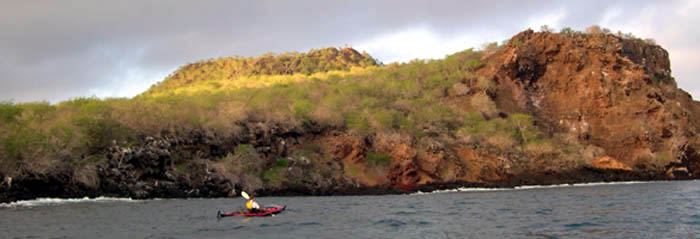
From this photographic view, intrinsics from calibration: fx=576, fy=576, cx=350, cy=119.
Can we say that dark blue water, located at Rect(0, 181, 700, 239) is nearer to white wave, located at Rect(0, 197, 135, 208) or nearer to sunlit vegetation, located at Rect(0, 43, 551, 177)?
white wave, located at Rect(0, 197, 135, 208)

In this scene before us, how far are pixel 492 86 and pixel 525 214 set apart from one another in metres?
46.6

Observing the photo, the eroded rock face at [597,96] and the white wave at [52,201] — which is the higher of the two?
the eroded rock face at [597,96]

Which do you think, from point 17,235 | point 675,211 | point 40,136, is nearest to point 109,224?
point 17,235

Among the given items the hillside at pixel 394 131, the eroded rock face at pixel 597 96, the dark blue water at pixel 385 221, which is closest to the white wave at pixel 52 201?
the dark blue water at pixel 385 221

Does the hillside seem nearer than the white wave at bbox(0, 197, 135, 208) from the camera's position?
No

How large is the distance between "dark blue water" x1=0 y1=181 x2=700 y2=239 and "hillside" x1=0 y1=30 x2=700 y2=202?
827 cm

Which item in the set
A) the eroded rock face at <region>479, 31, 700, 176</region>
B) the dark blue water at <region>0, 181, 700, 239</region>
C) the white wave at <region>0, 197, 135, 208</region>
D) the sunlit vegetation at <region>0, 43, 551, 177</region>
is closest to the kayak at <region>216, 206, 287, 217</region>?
the dark blue water at <region>0, 181, 700, 239</region>

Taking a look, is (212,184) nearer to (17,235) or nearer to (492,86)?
(17,235)

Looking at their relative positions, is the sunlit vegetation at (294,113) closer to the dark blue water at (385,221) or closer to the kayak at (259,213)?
the dark blue water at (385,221)

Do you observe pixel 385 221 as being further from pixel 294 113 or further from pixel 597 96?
pixel 597 96

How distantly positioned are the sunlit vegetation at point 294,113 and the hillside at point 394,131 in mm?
164

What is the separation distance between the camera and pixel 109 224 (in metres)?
23.3

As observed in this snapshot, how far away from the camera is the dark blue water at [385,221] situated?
19688mm

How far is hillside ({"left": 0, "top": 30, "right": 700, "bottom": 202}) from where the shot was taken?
40125mm
